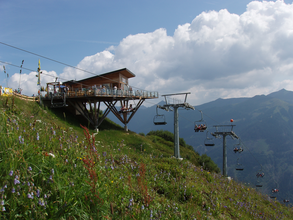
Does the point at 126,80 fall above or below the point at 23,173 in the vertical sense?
above

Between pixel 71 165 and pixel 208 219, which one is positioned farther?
pixel 208 219

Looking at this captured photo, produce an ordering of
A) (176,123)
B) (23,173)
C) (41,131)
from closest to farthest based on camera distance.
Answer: (23,173) → (41,131) → (176,123)

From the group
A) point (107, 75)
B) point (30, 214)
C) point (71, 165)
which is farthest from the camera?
point (107, 75)

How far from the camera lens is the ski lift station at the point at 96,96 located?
27375mm

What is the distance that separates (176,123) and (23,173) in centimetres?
1886

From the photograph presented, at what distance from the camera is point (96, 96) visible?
88.5ft

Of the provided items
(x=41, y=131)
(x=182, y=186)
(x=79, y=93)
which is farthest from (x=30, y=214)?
Result: (x=79, y=93)

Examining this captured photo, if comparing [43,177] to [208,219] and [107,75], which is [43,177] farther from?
[107,75]

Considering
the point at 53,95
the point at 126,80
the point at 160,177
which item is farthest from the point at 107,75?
the point at 160,177

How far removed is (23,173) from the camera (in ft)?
9.59

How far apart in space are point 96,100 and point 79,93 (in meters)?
2.58

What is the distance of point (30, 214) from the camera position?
2.67 metres

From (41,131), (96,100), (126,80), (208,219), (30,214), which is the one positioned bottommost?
(208,219)

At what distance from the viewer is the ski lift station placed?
2738cm
